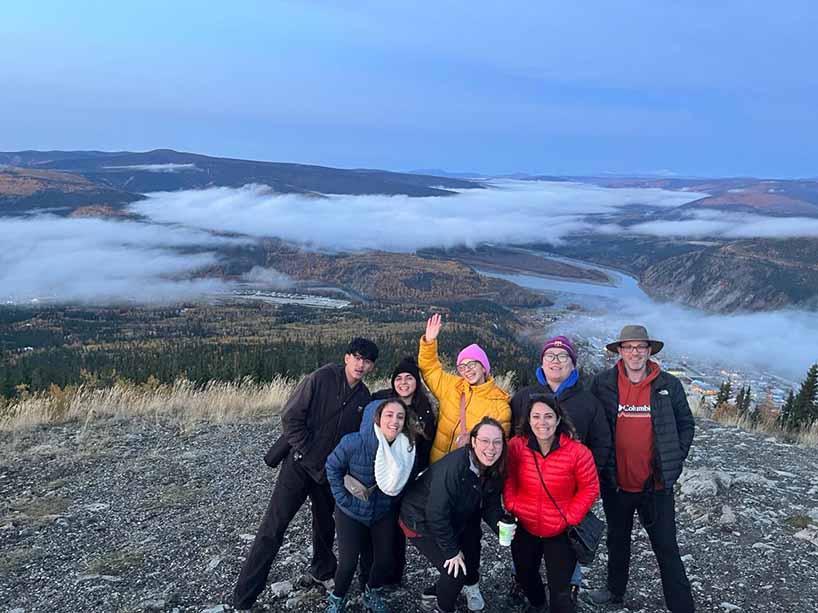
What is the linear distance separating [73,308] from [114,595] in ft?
428

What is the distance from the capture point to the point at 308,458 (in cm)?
484

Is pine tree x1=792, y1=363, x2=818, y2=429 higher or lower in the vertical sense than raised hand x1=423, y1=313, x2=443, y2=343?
lower

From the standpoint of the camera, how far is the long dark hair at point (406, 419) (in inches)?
179

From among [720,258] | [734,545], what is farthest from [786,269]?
[734,545]

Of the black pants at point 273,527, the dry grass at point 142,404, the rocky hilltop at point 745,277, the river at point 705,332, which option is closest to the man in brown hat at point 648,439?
the black pants at point 273,527

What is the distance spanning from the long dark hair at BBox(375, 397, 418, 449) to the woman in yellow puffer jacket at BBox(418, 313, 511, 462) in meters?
0.35

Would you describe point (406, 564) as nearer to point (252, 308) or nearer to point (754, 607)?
point (754, 607)

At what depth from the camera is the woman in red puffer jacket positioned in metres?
4.30

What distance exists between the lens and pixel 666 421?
4742 mm

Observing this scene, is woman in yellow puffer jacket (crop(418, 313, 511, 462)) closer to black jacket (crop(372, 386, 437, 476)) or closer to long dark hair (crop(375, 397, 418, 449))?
black jacket (crop(372, 386, 437, 476))

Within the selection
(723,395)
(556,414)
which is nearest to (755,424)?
(723,395)

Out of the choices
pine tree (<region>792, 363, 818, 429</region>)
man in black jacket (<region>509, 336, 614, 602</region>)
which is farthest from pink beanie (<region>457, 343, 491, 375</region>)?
pine tree (<region>792, 363, 818, 429</region>)

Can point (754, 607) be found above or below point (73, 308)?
above

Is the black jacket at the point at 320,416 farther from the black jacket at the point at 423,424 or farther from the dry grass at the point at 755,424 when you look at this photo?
the dry grass at the point at 755,424
